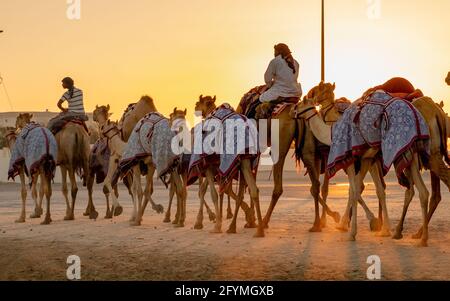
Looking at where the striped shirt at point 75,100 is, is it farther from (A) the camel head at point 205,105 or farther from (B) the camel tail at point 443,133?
(B) the camel tail at point 443,133

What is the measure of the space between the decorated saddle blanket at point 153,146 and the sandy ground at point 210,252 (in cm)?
110

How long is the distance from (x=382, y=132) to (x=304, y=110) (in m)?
2.44

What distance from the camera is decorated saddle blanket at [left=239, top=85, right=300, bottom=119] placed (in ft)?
49.6

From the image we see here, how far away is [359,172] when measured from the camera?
13742 millimetres

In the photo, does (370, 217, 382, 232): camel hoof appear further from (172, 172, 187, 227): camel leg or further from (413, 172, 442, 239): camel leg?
(172, 172, 187, 227): camel leg

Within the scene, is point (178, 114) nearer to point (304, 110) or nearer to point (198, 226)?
point (198, 226)

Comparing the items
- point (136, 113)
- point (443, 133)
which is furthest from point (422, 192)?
point (136, 113)

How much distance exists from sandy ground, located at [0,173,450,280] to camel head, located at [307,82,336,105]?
221 centimetres

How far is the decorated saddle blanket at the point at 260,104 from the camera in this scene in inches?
595

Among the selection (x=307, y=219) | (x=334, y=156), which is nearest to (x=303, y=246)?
(x=334, y=156)

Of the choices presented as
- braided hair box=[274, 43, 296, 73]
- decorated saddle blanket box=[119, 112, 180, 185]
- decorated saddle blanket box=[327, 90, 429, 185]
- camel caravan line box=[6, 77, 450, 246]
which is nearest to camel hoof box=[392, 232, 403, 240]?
camel caravan line box=[6, 77, 450, 246]

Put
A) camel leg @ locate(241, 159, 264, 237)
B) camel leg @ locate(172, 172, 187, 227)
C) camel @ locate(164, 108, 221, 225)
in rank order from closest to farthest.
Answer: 1. camel leg @ locate(241, 159, 264, 237)
2. camel @ locate(164, 108, 221, 225)
3. camel leg @ locate(172, 172, 187, 227)

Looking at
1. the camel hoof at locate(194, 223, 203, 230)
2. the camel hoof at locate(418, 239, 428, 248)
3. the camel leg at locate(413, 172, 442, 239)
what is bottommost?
the camel hoof at locate(194, 223, 203, 230)
